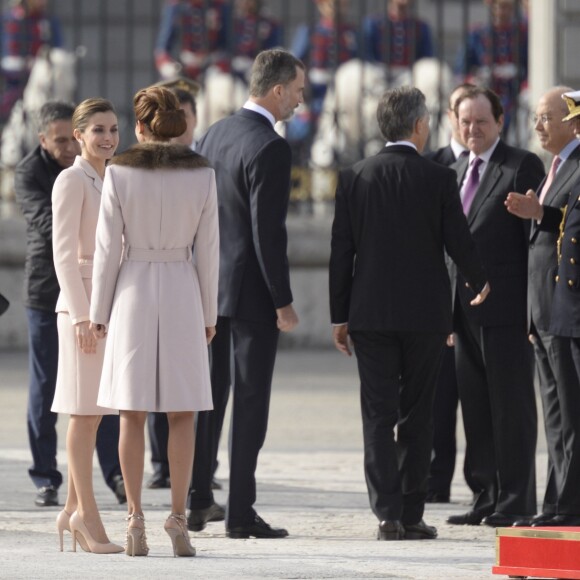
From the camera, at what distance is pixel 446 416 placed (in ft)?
28.5

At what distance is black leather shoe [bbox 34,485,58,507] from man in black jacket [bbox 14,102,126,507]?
0.06 m

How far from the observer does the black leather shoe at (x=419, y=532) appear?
7422 millimetres

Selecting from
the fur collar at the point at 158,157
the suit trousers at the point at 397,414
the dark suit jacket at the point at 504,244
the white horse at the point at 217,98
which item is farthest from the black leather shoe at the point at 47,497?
the white horse at the point at 217,98

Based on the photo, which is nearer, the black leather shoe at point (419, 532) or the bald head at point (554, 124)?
the black leather shoe at point (419, 532)

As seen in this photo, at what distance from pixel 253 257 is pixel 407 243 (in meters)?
0.57

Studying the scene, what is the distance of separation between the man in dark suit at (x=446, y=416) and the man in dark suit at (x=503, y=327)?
0.43 metres

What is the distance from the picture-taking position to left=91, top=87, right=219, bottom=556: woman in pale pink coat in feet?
21.9

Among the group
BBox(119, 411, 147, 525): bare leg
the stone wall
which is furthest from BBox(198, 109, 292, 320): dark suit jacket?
the stone wall

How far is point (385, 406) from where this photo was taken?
7.42 m

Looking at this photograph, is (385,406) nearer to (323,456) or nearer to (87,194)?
(87,194)

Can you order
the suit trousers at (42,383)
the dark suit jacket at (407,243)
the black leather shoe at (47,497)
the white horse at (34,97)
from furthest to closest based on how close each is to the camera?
the white horse at (34,97)
the suit trousers at (42,383)
the black leather shoe at (47,497)
the dark suit jacket at (407,243)

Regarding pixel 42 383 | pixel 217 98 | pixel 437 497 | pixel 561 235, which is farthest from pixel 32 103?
pixel 561 235

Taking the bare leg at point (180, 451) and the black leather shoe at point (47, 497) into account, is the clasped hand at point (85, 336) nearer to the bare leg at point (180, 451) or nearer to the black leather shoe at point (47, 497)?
the bare leg at point (180, 451)

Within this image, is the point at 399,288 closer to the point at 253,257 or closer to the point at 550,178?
the point at 253,257
